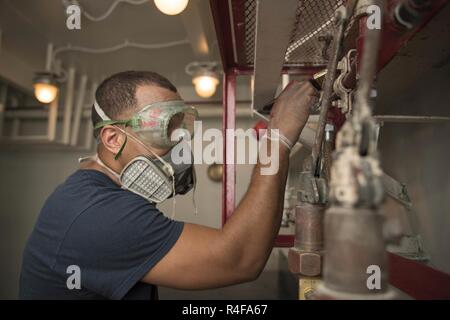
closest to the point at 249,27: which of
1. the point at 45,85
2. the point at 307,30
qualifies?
the point at 307,30

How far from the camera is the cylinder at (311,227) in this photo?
0.61 meters

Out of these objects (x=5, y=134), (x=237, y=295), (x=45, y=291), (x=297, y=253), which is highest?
(x=5, y=134)

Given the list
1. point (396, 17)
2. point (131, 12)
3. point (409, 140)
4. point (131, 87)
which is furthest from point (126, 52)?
point (396, 17)

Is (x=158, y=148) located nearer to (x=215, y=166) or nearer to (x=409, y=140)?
(x=409, y=140)

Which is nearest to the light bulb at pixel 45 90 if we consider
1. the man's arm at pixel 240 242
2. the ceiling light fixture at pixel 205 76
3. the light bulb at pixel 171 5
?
the ceiling light fixture at pixel 205 76

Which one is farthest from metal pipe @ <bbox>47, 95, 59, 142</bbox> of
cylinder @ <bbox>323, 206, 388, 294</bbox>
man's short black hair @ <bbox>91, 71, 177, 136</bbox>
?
cylinder @ <bbox>323, 206, 388, 294</bbox>

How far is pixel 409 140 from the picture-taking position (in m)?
1.32

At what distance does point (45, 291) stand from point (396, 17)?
99cm

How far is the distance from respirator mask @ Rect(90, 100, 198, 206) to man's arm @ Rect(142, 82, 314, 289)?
251mm

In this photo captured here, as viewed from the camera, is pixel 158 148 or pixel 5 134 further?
pixel 5 134

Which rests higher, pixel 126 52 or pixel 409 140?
pixel 126 52

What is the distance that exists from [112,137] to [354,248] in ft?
2.81

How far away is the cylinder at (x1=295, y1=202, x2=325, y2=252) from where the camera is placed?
613 mm

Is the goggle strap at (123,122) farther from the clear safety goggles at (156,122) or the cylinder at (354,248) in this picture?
the cylinder at (354,248)
